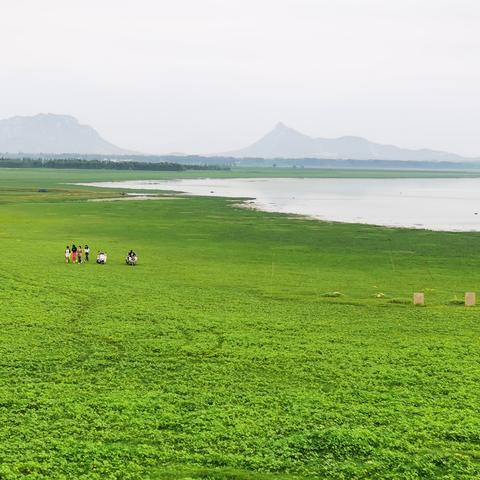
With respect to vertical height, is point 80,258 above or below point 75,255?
below

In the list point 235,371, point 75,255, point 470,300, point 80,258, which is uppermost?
point 75,255

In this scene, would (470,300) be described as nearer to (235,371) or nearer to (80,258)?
(235,371)

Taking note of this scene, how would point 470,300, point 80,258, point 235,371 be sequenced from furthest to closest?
point 80,258, point 470,300, point 235,371

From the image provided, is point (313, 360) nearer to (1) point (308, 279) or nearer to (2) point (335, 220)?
(1) point (308, 279)

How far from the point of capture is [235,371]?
25594 mm

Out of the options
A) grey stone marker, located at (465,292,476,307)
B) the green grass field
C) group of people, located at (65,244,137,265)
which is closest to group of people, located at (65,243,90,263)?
group of people, located at (65,244,137,265)

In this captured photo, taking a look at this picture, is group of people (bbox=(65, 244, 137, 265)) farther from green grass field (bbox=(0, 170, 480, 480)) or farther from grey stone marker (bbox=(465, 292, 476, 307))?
grey stone marker (bbox=(465, 292, 476, 307))

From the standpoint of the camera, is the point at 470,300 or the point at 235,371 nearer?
the point at 235,371

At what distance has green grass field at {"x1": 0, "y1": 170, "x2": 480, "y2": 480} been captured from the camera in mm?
18688

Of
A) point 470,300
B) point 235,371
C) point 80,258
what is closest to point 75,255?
point 80,258

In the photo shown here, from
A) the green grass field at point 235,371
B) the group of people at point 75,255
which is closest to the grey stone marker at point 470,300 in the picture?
the green grass field at point 235,371

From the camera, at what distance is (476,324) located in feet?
110

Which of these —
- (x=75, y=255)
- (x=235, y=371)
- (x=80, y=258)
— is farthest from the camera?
(x=80, y=258)

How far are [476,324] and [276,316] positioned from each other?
10.7 m
